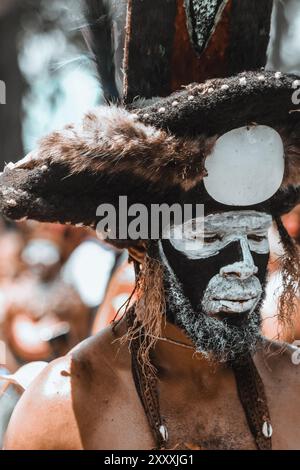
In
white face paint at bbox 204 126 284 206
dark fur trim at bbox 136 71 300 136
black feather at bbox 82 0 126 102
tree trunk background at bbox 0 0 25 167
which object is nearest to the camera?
dark fur trim at bbox 136 71 300 136

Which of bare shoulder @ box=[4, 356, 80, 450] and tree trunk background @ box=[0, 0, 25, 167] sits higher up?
tree trunk background @ box=[0, 0, 25, 167]

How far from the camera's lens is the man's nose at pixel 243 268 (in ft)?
8.15

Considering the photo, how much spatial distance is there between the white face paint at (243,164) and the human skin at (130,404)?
0.49 m

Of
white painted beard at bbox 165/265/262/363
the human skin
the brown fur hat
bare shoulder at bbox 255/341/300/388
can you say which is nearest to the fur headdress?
the brown fur hat

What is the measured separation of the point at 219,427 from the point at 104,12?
4.67 ft

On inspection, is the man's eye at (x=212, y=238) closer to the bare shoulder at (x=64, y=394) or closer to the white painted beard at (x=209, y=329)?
the white painted beard at (x=209, y=329)

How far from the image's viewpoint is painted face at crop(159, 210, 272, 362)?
250cm

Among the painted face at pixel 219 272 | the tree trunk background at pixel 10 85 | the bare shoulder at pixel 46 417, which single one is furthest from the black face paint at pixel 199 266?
the tree trunk background at pixel 10 85

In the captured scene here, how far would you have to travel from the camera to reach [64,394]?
244 centimetres

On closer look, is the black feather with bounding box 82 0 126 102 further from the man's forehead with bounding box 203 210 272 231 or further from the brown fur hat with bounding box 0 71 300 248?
the man's forehead with bounding box 203 210 272 231

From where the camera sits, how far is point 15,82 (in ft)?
23.9
